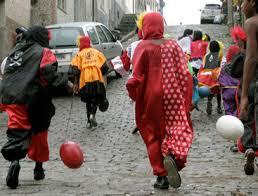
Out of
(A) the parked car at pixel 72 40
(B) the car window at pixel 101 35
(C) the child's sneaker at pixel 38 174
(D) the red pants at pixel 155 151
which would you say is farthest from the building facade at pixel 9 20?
(D) the red pants at pixel 155 151

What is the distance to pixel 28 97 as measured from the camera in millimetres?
7328

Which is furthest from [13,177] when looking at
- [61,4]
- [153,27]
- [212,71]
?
[61,4]

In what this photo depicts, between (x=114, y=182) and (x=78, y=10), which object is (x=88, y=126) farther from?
(x=78, y=10)

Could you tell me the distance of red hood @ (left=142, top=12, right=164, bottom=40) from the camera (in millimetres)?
7117

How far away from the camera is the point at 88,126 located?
504 inches

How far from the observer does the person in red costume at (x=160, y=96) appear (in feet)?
22.7

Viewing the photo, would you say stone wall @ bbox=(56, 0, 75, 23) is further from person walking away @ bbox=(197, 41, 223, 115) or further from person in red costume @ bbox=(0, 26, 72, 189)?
person in red costume @ bbox=(0, 26, 72, 189)

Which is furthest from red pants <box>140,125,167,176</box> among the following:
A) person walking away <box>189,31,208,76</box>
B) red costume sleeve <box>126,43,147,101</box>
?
person walking away <box>189,31,208,76</box>

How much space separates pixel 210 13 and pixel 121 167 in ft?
142

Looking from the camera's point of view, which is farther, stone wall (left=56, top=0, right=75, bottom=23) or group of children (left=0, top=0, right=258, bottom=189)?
stone wall (left=56, top=0, right=75, bottom=23)

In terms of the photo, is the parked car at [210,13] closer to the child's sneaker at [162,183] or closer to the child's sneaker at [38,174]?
the child's sneaker at [38,174]

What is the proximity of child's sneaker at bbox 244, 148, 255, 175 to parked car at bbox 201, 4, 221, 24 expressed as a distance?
142 feet

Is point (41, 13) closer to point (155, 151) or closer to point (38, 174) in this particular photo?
point (38, 174)

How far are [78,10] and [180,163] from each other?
2677cm
